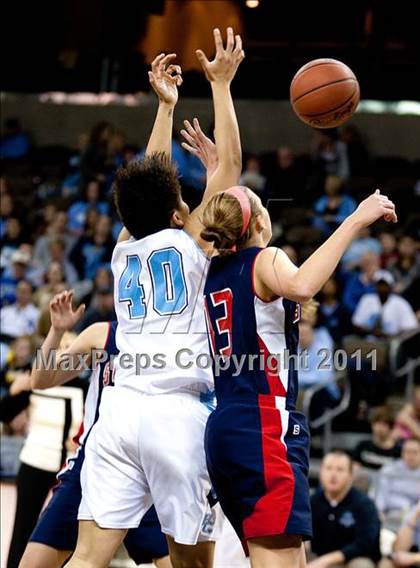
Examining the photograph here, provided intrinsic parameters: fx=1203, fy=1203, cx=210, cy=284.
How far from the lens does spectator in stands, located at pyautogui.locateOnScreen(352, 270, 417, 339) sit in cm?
1116

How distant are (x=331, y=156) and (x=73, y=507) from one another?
9723 millimetres

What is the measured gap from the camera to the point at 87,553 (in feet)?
14.0

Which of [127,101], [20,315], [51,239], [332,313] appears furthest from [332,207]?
[127,101]


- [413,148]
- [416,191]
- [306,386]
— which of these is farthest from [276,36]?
→ [306,386]

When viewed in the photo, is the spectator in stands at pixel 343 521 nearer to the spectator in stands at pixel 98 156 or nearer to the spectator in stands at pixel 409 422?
the spectator in stands at pixel 409 422

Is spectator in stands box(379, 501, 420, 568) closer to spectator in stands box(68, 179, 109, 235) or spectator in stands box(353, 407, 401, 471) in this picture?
spectator in stands box(353, 407, 401, 471)

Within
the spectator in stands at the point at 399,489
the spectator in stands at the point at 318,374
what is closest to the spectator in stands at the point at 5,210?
the spectator in stands at the point at 318,374

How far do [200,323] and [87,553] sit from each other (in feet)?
3.02

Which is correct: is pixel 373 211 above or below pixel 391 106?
below

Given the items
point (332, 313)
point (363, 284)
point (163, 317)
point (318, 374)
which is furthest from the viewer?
point (363, 284)

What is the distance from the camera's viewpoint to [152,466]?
4258 millimetres

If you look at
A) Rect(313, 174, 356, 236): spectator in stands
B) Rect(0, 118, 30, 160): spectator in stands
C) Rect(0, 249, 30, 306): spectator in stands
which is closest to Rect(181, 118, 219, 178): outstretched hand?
Rect(313, 174, 356, 236): spectator in stands

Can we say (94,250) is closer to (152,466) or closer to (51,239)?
(51,239)

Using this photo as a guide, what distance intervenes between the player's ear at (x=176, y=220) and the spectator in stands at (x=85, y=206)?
361 inches
